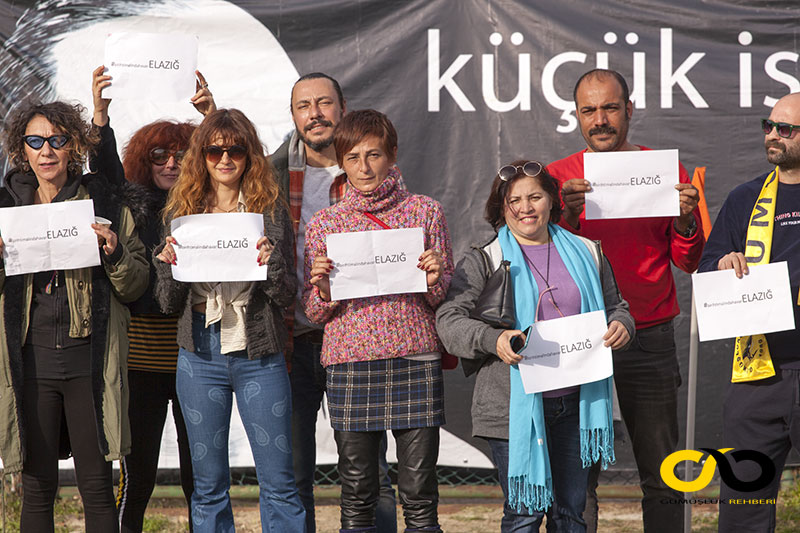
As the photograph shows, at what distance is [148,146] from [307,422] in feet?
4.64

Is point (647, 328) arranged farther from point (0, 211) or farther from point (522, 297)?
point (0, 211)

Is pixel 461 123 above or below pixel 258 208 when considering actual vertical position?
above

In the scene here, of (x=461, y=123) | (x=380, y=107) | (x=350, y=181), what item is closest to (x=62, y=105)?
(x=350, y=181)

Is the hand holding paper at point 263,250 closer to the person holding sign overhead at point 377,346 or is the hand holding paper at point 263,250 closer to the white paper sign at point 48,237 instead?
the person holding sign overhead at point 377,346

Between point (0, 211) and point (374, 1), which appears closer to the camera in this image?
point (0, 211)

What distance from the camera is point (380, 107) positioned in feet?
16.0

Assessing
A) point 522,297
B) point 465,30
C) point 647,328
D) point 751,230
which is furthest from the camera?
point 465,30

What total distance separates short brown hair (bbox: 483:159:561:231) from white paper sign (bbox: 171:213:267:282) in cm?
91

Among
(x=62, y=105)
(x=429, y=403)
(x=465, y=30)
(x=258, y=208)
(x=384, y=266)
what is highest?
(x=465, y=30)

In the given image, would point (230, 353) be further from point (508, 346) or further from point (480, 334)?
point (508, 346)

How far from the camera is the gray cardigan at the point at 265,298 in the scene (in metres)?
3.28

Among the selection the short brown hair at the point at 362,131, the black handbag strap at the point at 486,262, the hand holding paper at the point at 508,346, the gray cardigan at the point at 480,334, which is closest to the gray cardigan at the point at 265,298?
the short brown hair at the point at 362,131

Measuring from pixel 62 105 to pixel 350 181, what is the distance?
3.97 ft

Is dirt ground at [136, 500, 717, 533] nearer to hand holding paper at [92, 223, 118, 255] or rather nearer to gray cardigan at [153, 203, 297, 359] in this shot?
gray cardigan at [153, 203, 297, 359]
